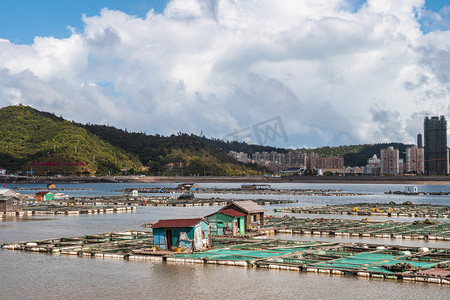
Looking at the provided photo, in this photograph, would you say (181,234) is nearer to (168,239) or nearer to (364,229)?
(168,239)

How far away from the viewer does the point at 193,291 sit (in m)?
24.7

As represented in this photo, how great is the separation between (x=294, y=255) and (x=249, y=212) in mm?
12998

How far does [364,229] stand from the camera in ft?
160

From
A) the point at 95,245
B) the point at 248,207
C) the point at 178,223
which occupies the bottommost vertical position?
the point at 95,245

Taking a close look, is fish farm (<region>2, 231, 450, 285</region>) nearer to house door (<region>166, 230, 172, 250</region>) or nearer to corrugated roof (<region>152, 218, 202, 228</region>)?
house door (<region>166, 230, 172, 250</region>)

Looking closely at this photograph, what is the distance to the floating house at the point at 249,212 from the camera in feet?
147

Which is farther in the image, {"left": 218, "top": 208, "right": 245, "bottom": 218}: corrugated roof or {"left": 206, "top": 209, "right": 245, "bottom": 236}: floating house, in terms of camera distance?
{"left": 218, "top": 208, "right": 245, "bottom": 218}: corrugated roof

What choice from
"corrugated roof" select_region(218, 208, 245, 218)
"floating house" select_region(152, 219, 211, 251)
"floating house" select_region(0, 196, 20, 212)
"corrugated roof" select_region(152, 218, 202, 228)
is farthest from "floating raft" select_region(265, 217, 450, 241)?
"floating house" select_region(0, 196, 20, 212)

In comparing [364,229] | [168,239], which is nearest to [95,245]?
[168,239]

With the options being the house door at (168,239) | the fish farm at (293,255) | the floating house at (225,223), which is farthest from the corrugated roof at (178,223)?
the floating house at (225,223)

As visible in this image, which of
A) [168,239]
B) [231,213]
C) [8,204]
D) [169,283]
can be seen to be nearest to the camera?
[169,283]

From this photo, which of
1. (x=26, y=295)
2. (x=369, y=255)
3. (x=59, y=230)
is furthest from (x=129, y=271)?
(x=59, y=230)

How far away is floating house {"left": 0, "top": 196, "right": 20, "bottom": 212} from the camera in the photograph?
67938 millimetres

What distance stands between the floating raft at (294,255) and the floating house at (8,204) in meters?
31.6
